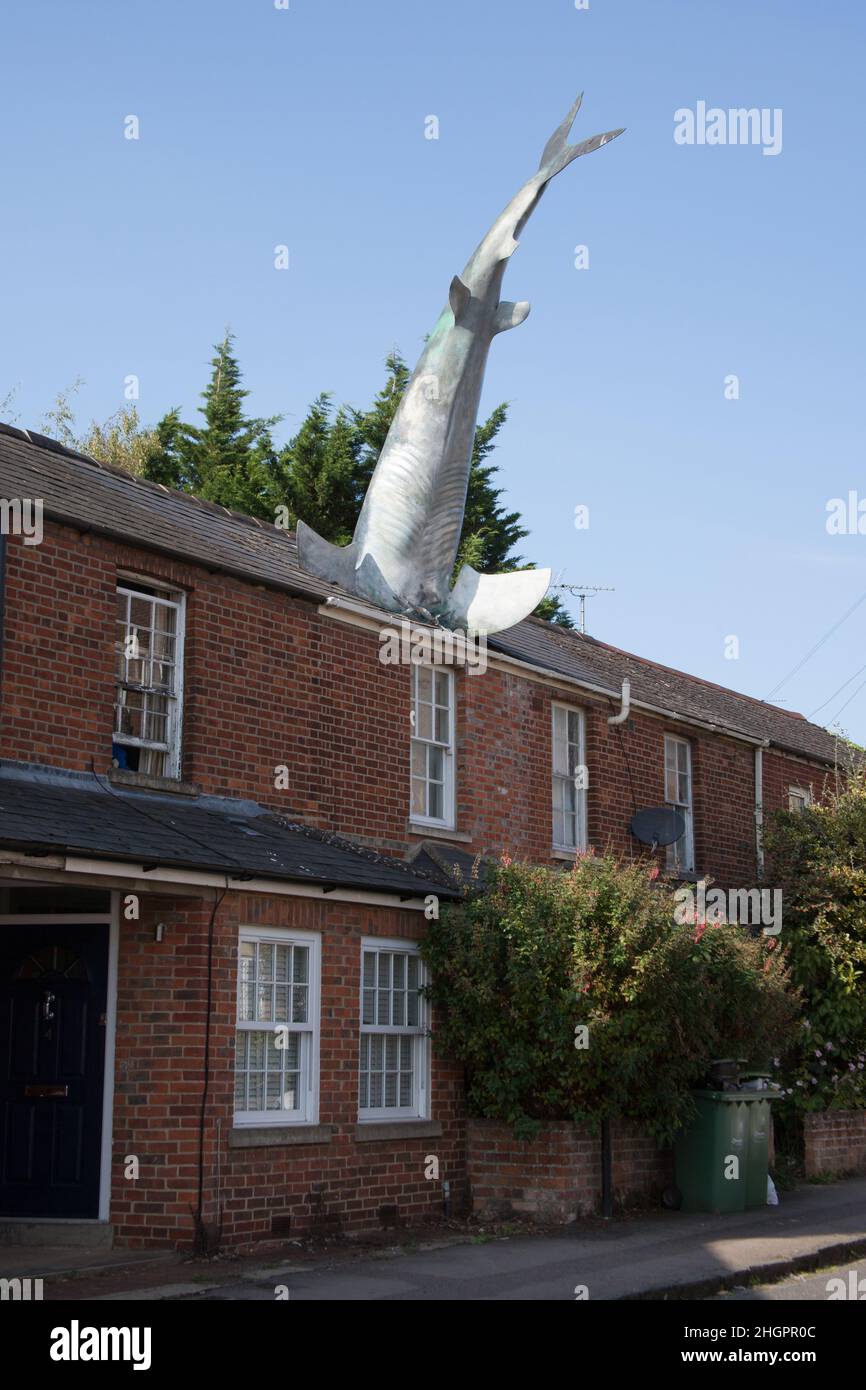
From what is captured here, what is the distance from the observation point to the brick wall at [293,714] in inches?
481

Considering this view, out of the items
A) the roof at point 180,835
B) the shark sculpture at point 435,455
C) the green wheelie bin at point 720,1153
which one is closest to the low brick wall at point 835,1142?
the green wheelie bin at point 720,1153

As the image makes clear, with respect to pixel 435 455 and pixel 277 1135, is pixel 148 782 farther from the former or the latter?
pixel 435 455

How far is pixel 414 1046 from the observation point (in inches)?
559

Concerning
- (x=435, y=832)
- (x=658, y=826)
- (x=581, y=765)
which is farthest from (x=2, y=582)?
(x=658, y=826)

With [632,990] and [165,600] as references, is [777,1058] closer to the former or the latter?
[632,990]

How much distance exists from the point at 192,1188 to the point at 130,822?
8.68 ft

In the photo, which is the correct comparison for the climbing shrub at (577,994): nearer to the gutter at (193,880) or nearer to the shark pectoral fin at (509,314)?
the gutter at (193,880)

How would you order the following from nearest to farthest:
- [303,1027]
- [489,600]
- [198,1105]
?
[198,1105] < [303,1027] < [489,600]

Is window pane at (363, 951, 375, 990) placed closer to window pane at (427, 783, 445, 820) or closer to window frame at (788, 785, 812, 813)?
window pane at (427, 783, 445, 820)

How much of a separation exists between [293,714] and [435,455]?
3.21 meters

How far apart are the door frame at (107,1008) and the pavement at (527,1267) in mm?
442

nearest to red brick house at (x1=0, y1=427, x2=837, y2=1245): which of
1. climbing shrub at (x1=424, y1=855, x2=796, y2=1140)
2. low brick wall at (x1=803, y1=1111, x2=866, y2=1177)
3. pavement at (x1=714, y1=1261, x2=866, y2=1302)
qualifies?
climbing shrub at (x1=424, y1=855, x2=796, y2=1140)

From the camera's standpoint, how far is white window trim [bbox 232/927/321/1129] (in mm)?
12156
